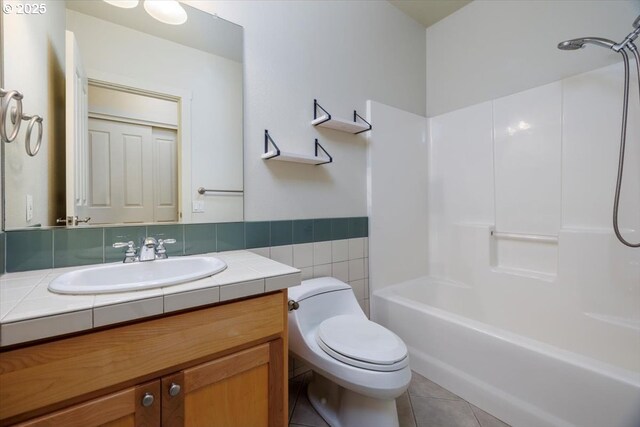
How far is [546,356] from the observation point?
3.94ft

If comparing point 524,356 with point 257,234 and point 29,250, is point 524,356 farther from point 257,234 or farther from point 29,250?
point 29,250

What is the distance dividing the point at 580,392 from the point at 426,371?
0.74 meters

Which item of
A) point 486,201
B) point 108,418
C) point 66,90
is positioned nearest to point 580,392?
point 486,201

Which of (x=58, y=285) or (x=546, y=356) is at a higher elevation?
(x=58, y=285)

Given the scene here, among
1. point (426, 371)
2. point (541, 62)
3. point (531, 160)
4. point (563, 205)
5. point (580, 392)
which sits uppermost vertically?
point (541, 62)

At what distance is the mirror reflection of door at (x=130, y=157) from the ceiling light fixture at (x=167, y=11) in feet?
1.19

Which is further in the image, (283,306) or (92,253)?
(92,253)

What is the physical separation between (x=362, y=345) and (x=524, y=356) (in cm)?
77

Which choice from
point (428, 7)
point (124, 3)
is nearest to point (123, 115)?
point (124, 3)

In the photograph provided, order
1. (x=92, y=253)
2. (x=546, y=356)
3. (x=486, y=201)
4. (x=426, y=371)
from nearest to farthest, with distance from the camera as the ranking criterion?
(x=92, y=253) < (x=546, y=356) < (x=426, y=371) < (x=486, y=201)

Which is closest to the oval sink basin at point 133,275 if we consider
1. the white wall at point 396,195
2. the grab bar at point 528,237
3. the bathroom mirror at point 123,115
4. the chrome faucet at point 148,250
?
the chrome faucet at point 148,250

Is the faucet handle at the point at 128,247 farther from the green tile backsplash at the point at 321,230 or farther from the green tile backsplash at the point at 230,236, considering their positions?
the green tile backsplash at the point at 321,230

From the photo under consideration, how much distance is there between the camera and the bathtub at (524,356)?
1.09 m

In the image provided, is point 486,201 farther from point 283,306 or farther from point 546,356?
point 283,306
